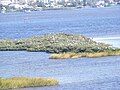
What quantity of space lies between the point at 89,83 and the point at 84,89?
2.69 m

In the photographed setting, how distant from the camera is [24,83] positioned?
51.2 metres

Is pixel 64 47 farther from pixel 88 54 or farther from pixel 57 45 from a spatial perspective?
pixel 88 54

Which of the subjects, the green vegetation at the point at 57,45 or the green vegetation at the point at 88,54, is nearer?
the green vegetation at the point at 88,54

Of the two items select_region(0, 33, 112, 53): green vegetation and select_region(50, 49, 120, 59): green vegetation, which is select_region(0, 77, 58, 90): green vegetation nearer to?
select_region(50, 49, 120, 59): green vegetation

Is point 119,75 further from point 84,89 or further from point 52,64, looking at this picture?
point 52,64

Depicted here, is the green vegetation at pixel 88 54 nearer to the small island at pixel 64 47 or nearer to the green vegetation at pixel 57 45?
the small island at pixel 64 47

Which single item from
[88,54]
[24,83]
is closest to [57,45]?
[88,54]

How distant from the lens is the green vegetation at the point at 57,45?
257 feet

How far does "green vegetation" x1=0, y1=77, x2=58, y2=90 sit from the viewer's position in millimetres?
50250

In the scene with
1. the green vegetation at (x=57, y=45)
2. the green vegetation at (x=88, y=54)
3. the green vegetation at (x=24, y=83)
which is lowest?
the green vegetation at (x=57, y=45)

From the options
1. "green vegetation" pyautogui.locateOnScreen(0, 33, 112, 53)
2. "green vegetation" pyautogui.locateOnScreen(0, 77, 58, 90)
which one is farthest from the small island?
"green vegetation" pyautogui.locateOnScreen(0, 77, 58, 90)

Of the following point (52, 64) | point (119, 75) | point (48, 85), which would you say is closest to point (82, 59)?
point (52, 64)

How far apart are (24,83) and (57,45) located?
107ft

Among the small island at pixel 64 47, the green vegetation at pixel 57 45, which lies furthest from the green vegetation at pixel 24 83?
the green vegetation at pixel 57 45
